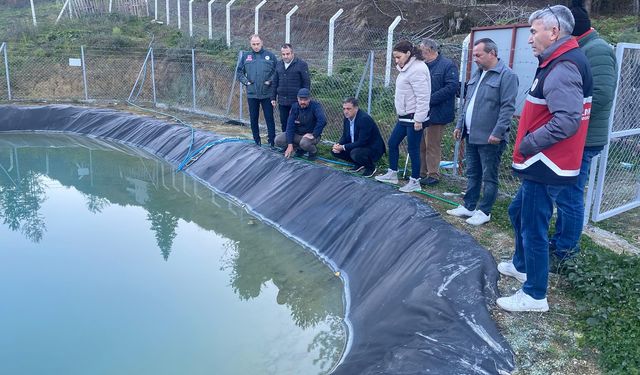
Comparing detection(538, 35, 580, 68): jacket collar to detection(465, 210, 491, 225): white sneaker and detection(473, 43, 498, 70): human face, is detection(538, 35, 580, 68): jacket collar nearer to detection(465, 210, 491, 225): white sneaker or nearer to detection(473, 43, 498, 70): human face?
detection(473, 43, 498, 70): human face

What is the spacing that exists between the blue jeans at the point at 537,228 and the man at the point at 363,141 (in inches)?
110

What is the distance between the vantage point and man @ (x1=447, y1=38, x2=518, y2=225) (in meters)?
3.72

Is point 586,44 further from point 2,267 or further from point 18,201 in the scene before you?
point 18,201

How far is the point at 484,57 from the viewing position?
12.2 feet

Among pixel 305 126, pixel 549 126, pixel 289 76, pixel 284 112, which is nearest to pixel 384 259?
pixel 549 126

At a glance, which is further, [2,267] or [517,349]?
[2,267]

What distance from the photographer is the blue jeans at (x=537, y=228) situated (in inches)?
100

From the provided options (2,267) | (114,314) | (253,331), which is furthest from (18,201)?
(253,331)

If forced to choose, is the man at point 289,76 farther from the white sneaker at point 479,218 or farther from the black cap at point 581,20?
the black cap at point 581,20

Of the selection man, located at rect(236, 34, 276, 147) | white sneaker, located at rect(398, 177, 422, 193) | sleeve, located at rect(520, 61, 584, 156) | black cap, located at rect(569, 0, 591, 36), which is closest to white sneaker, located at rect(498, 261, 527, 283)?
sleeve, located at rect(520, 61, 584, 156)

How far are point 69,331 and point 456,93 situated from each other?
3828 millimetres

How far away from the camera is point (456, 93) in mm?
4863

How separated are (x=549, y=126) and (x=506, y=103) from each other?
1396 millimetres

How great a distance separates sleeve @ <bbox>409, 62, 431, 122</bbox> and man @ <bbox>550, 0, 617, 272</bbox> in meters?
1.45
